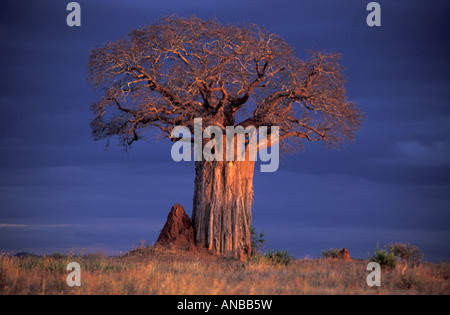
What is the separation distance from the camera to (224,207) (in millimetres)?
24562

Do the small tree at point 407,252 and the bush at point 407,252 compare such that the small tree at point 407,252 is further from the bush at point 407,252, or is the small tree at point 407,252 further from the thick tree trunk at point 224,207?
the thick tree trunk at point 224,207

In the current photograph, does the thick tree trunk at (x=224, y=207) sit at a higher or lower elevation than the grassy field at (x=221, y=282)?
higher

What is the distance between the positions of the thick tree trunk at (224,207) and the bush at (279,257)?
1.56m

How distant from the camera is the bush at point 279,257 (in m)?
22.0

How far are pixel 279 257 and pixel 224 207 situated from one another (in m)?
3.56

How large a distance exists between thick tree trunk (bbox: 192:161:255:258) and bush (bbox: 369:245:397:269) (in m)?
7.04

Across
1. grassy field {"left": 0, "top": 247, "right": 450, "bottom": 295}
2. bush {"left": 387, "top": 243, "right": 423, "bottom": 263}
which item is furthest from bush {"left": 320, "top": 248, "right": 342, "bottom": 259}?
grassy field {"left": 0, "top": 247, "right": 450, "bottom": 295}

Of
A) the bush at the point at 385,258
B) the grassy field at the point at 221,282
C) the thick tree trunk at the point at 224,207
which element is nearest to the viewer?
the grassy field at the point at 221,282

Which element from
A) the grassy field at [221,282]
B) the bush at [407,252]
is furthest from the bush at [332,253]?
the grassy field at [221,282]

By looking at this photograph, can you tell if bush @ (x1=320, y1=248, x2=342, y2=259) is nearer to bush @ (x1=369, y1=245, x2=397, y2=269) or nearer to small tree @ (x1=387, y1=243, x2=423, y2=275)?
small tree @ (x1=387, y1=243, x2=423, y2=275)

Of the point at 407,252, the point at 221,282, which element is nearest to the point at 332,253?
the point at 407,252

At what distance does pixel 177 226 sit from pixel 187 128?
4828mm

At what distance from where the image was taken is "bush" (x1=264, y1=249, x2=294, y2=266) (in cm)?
2203

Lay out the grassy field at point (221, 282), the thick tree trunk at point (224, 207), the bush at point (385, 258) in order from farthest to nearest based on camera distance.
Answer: the thick tree trunk at point (224, 207) < the bush at point (385, 258) < the grassy field at point (221, 282)
